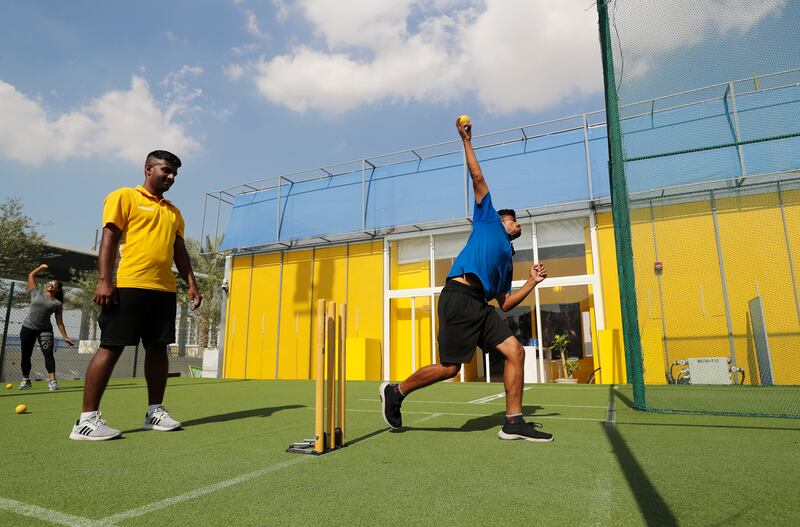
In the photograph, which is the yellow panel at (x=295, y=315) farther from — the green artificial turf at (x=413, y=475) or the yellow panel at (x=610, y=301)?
the green artificial turf at (x=413, y=475)

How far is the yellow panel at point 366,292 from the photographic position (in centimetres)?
1375

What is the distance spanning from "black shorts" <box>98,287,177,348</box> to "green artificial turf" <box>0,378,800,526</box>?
0.63 meters

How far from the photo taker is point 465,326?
324 cm

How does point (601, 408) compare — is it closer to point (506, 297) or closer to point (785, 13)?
point (506, 297)

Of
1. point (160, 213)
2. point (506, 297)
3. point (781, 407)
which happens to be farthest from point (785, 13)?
point (160, 213)

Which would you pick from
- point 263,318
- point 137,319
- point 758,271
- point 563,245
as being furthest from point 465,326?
point 263,318

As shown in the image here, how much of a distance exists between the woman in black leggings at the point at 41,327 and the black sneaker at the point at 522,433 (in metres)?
7.50

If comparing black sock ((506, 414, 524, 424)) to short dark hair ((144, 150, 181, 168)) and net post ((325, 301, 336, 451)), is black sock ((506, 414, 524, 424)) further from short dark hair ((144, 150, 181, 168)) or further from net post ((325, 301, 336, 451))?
short dark hair ((144, 150, 181, 168))

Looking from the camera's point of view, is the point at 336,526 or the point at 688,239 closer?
the point at 336,526

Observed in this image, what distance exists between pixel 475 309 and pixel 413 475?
4.50ft

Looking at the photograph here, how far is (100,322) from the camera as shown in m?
3.03

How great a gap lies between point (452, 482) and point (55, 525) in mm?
1388

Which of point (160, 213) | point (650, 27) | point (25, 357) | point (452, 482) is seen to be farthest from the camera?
point (25, 357)

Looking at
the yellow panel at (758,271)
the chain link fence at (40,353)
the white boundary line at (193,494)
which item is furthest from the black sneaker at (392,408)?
the yellow panel at (758,271)
